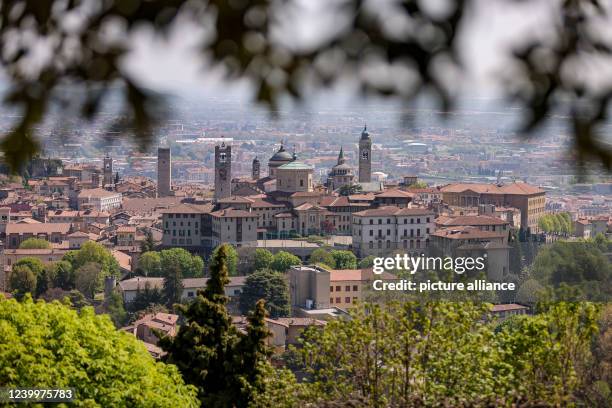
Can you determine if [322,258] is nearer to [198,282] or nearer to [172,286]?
[198,282]

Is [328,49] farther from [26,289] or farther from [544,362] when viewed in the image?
[26,289]

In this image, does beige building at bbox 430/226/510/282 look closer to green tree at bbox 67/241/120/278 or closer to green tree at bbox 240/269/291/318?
→ green tree at bbox 240/269/291/318

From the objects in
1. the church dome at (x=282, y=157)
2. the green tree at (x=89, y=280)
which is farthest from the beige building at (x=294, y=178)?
the green tree at (x=89, y=280)

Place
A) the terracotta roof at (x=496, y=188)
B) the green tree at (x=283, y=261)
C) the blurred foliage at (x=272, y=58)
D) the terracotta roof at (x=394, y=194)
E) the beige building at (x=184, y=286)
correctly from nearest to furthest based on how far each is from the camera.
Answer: the blurred foliage at (x=272, y=58)
the beige building at (x=184, y=286)
the green tree at (x=283, y=261)
the terracotta roof at (x=394, y=194)
the terracotta roof at (x=496, y=188)

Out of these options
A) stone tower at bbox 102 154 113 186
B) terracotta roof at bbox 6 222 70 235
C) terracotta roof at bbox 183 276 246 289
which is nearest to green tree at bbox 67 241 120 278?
terracotta roof at bbox 183 276 246 289

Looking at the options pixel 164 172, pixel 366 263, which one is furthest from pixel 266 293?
pixel 164 172

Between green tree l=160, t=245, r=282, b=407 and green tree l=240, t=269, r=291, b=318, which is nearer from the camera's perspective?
green tree l=160, t=245, r=282, b=407

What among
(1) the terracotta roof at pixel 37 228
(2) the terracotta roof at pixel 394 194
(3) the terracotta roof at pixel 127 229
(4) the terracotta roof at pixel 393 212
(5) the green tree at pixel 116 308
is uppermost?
(2) the terracotta roof at pixel 394 194

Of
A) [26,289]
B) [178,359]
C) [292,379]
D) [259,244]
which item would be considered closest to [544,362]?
[292,379]

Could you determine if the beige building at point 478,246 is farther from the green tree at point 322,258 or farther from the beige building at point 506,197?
the beige building at point 506,197
